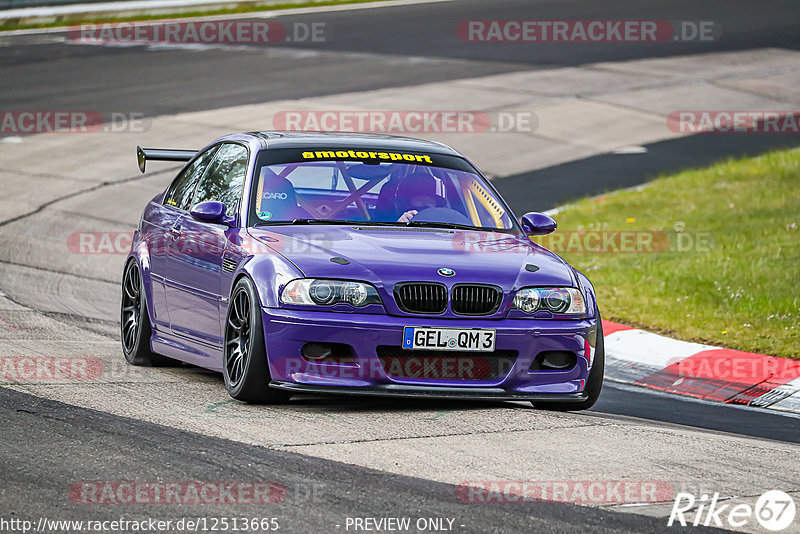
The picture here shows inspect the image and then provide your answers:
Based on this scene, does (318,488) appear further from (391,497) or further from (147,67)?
(147,67)

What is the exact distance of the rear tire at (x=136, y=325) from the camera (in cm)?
862

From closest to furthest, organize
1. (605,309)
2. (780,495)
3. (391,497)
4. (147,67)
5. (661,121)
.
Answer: (391,497) → (780,495) → (605,309) → (661,121) → (147,67)

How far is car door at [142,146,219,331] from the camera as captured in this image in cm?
839

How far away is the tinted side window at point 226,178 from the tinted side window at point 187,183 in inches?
5.3

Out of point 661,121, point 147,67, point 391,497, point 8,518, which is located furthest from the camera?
point 147,67

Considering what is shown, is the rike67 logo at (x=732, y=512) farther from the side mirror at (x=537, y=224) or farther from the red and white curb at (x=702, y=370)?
the red and white curb at (x=702, y=370)

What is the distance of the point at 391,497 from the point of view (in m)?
5.19

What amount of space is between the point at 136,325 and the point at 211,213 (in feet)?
5.00

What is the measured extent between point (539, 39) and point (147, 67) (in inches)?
378

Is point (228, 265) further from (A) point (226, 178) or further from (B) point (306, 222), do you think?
(A) point (226, 178)

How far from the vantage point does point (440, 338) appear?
671 cm

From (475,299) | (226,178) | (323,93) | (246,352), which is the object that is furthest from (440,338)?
(323,93)

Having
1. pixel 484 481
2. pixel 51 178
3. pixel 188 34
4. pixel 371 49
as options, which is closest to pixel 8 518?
pixel 484 481

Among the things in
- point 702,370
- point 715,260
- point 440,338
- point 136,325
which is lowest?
point 702,370
